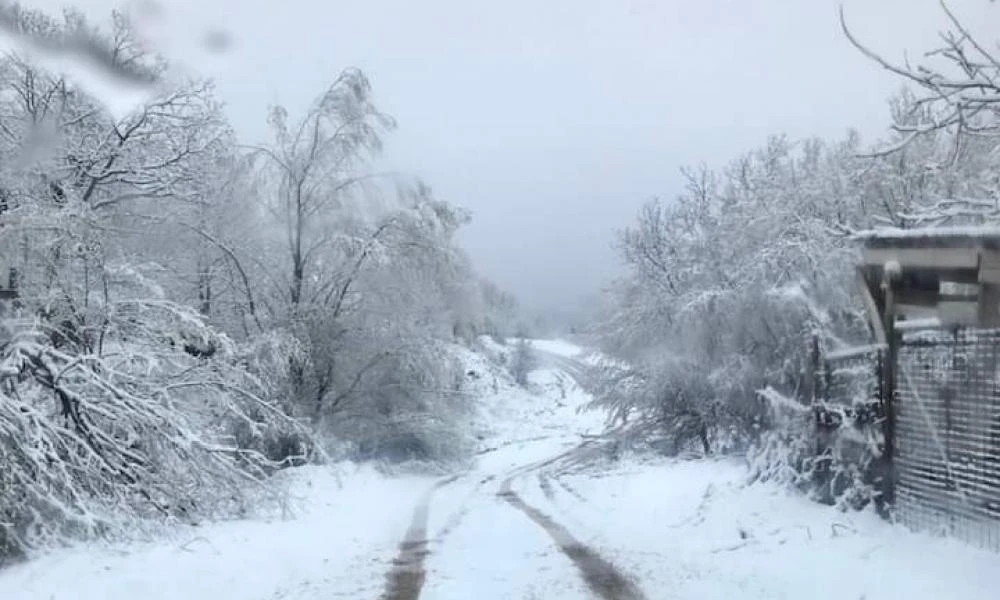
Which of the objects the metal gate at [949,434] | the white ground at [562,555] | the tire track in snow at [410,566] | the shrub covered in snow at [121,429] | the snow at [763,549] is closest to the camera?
the snow at [763,549]

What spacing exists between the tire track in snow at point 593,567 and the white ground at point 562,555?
0.49 feet

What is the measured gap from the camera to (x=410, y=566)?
1139 cm

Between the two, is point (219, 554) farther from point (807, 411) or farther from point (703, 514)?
point (807, 411)

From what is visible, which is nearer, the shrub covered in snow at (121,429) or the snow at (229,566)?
the snow at (229,566)

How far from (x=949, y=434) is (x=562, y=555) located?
187 inches

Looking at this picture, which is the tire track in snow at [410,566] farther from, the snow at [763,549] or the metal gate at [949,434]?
the metal gate at [949,434]

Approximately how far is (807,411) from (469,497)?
10958 millimetres

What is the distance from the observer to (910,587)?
323 inches

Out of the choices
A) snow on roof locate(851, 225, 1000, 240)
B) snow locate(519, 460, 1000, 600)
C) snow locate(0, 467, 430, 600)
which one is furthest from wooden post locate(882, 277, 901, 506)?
snow locate(0, 467, 430, 600)

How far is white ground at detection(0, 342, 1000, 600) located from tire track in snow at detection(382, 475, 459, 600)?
0.46 ft

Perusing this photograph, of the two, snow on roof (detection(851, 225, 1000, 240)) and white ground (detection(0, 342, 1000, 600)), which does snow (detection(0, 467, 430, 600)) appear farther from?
snow on roof (detection(851, 225, 1000, 240))

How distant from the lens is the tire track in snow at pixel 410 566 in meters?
9.51

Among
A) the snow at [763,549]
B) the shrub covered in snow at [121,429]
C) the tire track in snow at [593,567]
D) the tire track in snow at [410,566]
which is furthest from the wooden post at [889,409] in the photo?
the shrub covered in snow at [121,429]

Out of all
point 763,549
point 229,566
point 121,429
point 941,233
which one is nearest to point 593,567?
point 763,549
